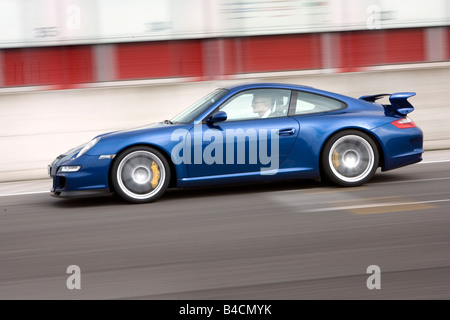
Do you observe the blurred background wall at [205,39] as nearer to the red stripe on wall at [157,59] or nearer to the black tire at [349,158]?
the red stripe on wall at [157,59]

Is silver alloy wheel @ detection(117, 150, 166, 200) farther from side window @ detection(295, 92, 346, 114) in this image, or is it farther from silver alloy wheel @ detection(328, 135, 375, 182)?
silver alloy wheel @ detection(328, 135, 375, 182)

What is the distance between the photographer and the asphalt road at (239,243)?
470 cm

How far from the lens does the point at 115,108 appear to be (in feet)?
35.8

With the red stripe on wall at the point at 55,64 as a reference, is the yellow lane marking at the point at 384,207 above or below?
below

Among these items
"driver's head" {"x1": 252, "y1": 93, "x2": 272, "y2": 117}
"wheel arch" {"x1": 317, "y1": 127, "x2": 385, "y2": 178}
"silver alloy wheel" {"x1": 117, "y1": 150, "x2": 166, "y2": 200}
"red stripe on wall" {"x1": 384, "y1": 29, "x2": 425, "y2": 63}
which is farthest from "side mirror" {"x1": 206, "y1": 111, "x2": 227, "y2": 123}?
"red stripe on wall" {"x1": 384, "y1": 29, "x2": 425, "y2": 63}

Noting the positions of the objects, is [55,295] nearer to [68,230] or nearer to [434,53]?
[68,230]

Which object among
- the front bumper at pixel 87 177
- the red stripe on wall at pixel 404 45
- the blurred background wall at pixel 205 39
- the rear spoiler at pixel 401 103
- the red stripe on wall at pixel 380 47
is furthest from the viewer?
the red stripe on wall at pixel 404 45

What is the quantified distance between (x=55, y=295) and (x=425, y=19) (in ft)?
38.2

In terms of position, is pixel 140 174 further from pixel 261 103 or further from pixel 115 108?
pixel 115 108

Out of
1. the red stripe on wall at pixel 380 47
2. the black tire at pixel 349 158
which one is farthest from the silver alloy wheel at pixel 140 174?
the red stripe on wall at pixel 380 47

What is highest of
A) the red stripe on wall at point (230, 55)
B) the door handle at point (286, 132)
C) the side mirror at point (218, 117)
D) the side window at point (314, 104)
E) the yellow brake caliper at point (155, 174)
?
the red stripe on wall at point (230, 55)

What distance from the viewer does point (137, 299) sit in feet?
14.8

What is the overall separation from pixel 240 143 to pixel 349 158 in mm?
1309

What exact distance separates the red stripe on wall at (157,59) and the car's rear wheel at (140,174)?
593 cm
